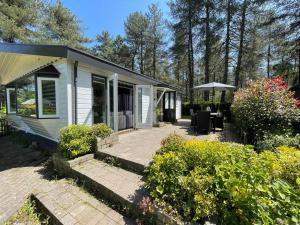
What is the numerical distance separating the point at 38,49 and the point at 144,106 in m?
5.71

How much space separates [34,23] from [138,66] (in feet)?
44.8

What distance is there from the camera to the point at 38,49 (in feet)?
17.8

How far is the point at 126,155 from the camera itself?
4.68m

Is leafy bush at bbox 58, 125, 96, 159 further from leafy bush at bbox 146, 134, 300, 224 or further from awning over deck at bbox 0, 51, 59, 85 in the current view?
leafy bush at bbox 146, 134, 300, 224

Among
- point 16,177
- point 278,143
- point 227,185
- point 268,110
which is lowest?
point 16,177

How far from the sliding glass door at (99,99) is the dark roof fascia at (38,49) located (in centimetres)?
166

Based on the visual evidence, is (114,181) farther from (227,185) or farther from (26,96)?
(26,96)

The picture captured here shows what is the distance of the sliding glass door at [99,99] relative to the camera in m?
6.61

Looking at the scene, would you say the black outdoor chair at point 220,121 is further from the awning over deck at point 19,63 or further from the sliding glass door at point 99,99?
the awning over deck at point 19,63

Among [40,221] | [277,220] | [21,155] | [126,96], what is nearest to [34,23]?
[126,96]

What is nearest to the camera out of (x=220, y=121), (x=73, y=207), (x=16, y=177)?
(x=73, y=207)

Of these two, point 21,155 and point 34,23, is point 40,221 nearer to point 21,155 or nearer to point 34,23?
point 21,155

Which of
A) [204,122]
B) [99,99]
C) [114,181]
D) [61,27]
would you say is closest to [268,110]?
[204,122]

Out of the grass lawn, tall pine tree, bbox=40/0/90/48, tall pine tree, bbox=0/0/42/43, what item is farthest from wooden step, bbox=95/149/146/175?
tall pine tree, bbox=40/0/90/48
